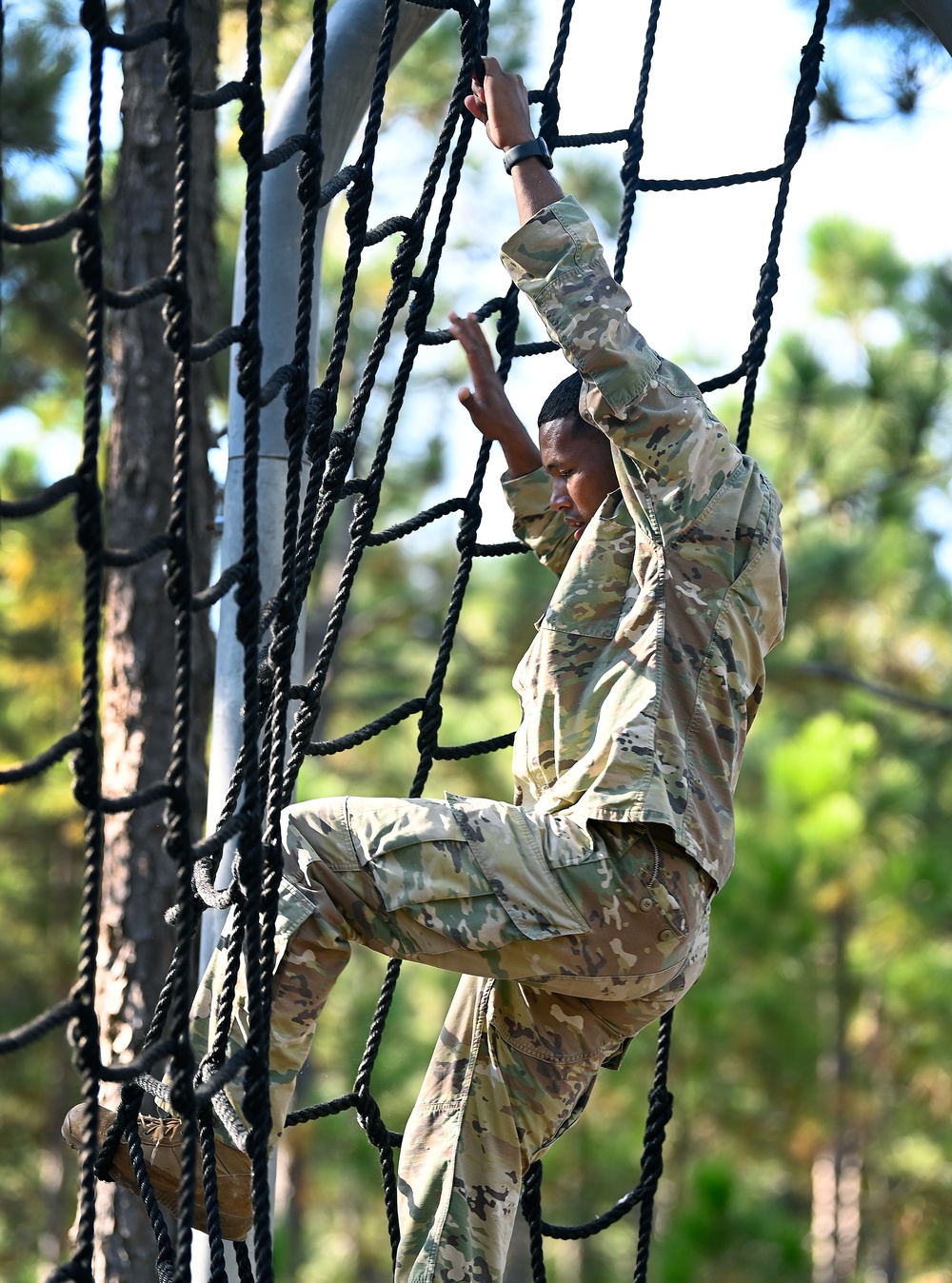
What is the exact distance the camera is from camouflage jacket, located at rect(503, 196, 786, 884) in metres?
1.75

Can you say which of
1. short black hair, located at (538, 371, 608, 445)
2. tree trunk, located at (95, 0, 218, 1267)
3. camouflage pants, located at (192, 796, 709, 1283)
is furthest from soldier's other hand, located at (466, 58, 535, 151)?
tree trunk, located at (95, 0, 218, 1267)

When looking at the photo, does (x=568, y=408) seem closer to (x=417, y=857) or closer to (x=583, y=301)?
(x=583, y=301)

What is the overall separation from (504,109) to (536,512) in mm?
651

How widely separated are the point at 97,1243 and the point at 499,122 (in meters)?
2.23

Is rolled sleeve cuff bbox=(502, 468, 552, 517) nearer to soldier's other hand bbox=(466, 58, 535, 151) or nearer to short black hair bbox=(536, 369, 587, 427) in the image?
short black hair bbox=(536, 369, 587, 427)

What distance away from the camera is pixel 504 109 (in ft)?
6.44

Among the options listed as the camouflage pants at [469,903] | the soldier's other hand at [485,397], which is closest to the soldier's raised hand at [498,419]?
the soldier's other hand at [485,397]

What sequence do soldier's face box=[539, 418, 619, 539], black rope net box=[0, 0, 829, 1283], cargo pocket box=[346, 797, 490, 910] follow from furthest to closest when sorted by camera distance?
soldier's face box=[539, 418, 619, 539] < cargo pocket box=[346, 797, 490, 910] < black rope net box=[0, 0, 829, 1283]

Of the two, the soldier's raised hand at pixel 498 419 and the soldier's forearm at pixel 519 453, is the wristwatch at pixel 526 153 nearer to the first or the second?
the soldier's raised hand at pixel 498 419

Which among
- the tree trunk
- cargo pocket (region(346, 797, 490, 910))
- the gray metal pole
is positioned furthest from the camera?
the tree trunk

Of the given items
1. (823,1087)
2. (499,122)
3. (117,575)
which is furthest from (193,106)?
(823,1087)

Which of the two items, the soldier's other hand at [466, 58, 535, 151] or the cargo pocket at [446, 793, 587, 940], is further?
the soldier's other hand at [466, 58, 535, 151]

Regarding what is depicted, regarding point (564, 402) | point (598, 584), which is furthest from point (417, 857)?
point (564, 402)

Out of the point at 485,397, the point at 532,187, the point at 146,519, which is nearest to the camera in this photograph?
the point at 532,187
